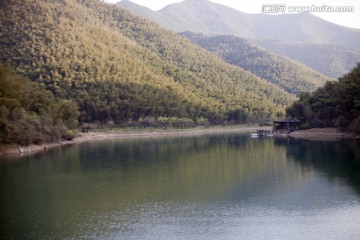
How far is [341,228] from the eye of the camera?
18.0 m

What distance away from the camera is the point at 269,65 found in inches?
6009

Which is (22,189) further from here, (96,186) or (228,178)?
(228,178)

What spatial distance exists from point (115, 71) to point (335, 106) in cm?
4338

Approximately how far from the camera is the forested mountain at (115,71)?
258 feet

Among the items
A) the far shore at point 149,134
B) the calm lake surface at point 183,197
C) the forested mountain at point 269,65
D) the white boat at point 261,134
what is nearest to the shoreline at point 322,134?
the far shore at point 149,134

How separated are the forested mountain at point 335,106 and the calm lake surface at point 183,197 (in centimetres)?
1509

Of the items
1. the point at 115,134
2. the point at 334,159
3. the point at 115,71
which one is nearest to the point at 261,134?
the point at 115,134

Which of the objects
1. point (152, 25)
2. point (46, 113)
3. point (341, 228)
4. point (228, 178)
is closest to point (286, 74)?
point (152, 25)

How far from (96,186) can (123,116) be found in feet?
169

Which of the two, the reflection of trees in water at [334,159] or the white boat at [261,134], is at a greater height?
the white boat at [261,134]

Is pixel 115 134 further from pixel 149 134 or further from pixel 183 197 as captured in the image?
pixel 183 197

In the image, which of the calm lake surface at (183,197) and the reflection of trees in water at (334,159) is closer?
the calm lake surface at (183,197)

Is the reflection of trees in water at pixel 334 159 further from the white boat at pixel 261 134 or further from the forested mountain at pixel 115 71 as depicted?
the forested mountain at pixel 115 71

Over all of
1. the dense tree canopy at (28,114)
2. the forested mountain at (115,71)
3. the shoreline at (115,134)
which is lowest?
the shoreline at (115,134)
